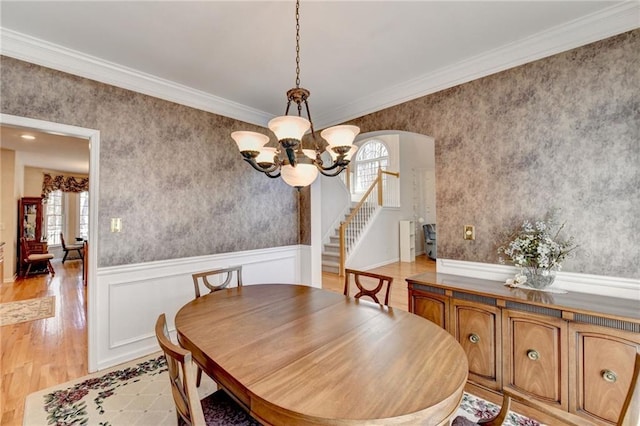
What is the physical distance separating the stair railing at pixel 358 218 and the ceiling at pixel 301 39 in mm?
3627

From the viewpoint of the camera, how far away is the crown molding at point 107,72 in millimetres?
2100

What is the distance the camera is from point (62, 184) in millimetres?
7375

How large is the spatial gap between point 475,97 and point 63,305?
613 cm

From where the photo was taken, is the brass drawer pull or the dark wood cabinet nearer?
the brass drawer pull

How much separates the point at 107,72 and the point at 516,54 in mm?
3533

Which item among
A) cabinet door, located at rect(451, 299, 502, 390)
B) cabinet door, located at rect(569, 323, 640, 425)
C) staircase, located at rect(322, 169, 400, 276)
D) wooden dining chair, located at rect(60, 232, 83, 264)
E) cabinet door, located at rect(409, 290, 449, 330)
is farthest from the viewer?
wooden dining chair, located at rect(60, 232, 83, 264)

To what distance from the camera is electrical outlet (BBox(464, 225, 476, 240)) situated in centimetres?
248

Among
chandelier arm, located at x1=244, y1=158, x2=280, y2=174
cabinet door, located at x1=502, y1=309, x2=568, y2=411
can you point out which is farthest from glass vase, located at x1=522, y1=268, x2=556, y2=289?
chandelier arm, located at x1=244, y1=158, x2=280, y2=174

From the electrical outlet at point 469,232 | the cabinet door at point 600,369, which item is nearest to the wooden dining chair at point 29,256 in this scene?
the electrical outlet at point 469,232

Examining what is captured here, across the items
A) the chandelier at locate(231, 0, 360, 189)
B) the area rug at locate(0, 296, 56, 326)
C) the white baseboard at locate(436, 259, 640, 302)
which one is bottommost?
the area rug at locate(0, 296, 56, 326)

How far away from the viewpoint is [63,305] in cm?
421

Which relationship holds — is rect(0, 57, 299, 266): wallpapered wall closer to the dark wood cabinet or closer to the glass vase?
the glass vase

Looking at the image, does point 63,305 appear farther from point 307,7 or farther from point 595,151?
point 595,151

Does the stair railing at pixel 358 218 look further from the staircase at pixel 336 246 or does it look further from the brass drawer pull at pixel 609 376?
the brass drawer pull at pixel 609 376
